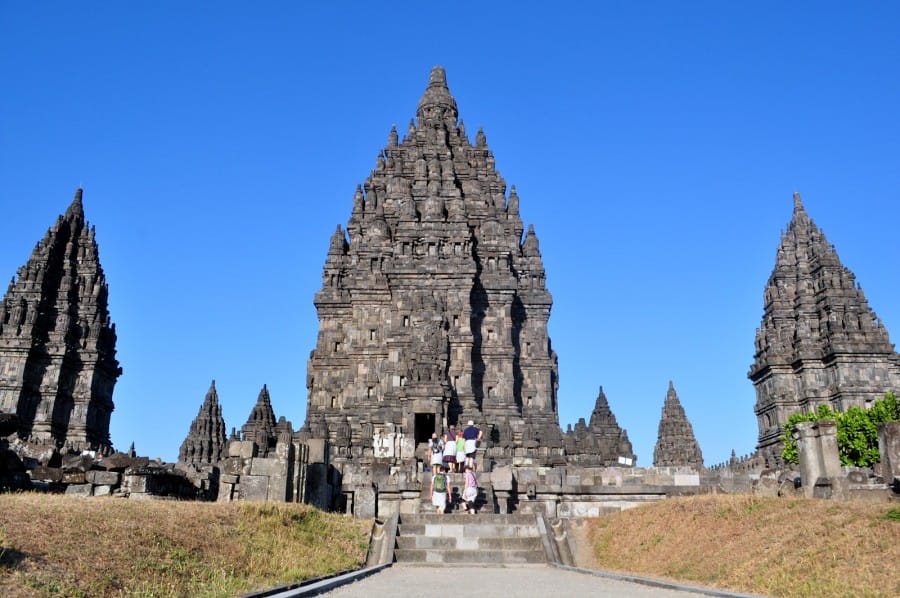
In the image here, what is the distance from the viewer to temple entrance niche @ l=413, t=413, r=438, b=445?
1406 inches

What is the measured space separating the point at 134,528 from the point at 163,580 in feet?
4.95

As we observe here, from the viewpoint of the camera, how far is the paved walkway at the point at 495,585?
973 cm

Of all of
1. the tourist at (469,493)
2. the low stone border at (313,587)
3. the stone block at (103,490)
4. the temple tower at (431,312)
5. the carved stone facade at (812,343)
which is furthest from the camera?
the carved stone facade at (812,343)

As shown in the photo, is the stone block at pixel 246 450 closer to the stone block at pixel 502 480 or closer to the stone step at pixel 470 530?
the stone step at pixel 470 530

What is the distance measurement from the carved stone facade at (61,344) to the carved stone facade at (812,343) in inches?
2042

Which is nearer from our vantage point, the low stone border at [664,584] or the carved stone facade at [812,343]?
the low stone border at [664,584]

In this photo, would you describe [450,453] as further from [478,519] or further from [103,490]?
[103,490]

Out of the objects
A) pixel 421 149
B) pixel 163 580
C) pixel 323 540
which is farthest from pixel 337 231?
pixel 163 580

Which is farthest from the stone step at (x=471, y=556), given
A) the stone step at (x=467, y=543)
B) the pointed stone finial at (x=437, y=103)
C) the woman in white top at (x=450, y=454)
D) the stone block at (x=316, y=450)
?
the pointed stone finial at (x=437, y=103)

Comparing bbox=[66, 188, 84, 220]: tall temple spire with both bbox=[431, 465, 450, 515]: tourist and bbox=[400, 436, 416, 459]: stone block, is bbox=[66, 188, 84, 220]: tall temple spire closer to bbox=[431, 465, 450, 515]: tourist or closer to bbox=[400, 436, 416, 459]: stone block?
bbox=[400, 436, 416, 459]: stone block

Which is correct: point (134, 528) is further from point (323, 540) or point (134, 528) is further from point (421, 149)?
point (421, 149)

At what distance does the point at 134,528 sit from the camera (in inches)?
417

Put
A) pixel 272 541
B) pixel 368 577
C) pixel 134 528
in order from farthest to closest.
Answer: pixel 272 541 → pixel 368 577 → pixel 134 528

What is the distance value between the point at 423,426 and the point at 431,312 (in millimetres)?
6369
